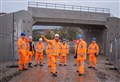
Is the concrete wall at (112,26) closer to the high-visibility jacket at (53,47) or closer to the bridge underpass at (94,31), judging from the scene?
the bridge underpass at (94,31)

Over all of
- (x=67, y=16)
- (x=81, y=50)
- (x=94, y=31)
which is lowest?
(x=81, y=50)

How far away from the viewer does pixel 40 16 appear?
35.4 meters

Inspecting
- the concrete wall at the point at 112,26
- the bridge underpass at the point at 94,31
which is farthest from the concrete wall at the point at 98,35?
the concrete wall at the point at 112,26

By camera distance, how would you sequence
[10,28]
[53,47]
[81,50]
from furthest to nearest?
[10,28]
[81,50]
[53,47]

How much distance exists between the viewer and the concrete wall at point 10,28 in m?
17.8

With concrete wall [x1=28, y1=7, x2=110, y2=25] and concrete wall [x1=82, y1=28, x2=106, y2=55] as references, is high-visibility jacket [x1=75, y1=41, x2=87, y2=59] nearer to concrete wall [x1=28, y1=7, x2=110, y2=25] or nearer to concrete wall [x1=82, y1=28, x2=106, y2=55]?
concrete wall [x1=28, y1=7, x2=110, y2=25]

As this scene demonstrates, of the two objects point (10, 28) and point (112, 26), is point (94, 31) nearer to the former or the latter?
point (112, 26)

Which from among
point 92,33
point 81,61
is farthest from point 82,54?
point 92,33

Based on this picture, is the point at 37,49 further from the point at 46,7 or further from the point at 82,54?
the point at 46,7

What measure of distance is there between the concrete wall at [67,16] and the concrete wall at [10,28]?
7.01 feet

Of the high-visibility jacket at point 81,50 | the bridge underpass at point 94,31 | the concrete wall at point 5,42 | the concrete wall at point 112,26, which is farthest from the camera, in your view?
the bridge underpass at point 94,31

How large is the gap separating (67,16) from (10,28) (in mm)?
14951

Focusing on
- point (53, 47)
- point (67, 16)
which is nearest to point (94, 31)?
point (67, 16)

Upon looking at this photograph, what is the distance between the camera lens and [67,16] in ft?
122
